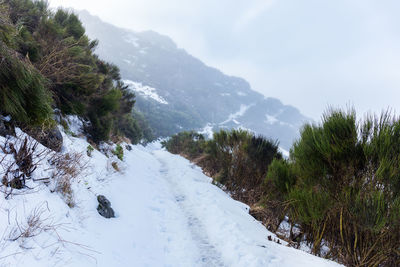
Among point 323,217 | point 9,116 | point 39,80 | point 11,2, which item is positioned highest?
point 11,2

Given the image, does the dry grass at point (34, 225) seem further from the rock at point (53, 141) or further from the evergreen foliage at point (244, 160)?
the evergreen foliage at point (244, 160)

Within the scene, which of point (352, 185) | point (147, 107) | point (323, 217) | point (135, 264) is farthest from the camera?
point (147, 107)

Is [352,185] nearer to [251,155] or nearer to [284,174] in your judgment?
[284,174]

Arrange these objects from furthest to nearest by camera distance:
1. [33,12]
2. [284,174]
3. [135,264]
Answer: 1. [33,12]
2. [284,174]
3. [135,264]

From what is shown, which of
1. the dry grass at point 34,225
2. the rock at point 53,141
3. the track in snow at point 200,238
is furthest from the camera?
the rock at point 53,141

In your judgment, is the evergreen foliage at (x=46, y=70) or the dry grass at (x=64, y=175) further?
the dry grass at (x=64, y=175)

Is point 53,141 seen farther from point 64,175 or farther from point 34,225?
point 34,225

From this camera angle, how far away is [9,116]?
3170mm

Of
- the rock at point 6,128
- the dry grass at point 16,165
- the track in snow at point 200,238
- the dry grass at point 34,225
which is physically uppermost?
the rock at point 6,128

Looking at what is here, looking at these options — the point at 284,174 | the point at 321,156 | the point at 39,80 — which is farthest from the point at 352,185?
the point at 39,80

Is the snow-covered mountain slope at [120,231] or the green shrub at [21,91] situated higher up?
the green shrub at [21,91]

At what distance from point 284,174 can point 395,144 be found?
2.70 metres

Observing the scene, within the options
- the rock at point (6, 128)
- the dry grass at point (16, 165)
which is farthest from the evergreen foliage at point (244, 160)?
the rock at point (6, 128)

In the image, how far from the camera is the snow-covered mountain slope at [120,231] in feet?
6.98
